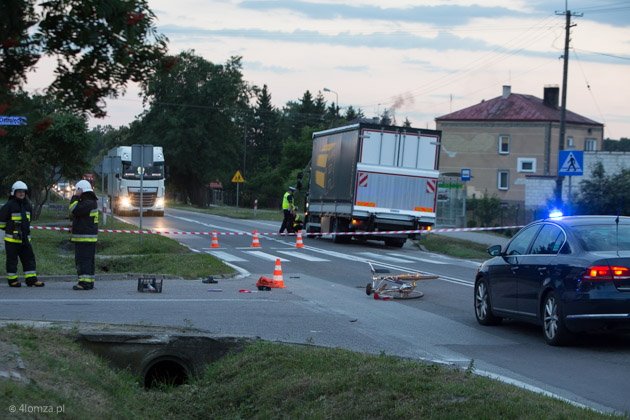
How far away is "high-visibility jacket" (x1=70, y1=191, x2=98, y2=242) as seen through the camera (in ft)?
46.5

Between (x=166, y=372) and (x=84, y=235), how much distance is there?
581 centimetres

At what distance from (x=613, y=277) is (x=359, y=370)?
11.9 feet

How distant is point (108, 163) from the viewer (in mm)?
28594

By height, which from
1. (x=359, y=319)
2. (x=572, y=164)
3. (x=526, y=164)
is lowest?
(x=359, y=319)

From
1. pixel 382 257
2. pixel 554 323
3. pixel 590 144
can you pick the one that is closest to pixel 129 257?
pixel 382 257

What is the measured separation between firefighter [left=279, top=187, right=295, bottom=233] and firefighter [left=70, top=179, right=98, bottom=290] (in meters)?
15.4

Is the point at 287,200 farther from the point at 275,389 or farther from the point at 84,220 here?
the point at 275,389

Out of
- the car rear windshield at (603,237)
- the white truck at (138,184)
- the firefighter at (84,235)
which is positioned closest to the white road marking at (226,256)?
the firefighter at (84,235)

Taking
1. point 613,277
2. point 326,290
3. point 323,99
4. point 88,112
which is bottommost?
point 326,290

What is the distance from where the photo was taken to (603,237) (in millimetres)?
9664

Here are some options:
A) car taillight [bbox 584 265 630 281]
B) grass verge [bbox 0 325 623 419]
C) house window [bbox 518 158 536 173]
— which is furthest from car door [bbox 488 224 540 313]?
house window [bbox 518 158 536 173]

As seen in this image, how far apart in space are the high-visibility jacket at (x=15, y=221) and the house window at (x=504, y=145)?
181 ft

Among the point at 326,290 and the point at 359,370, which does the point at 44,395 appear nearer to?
the point at 359,370

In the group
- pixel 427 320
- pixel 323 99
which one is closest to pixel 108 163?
pixel 427 320
